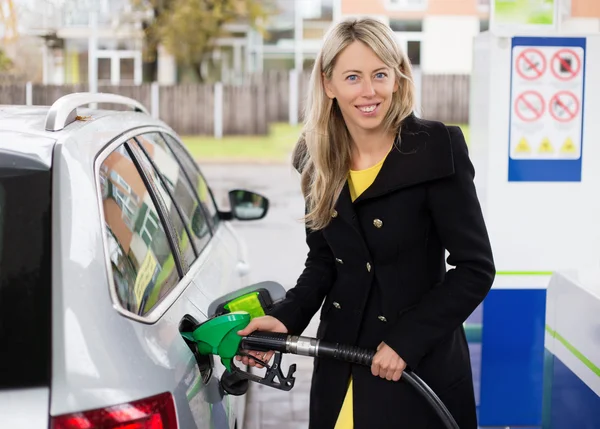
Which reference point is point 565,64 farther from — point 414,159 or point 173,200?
point 414,159

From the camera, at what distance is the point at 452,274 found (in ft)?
7.53

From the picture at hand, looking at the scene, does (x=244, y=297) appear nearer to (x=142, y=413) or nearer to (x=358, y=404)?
(x=358, y=404)

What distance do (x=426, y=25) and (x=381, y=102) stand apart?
84.6ft

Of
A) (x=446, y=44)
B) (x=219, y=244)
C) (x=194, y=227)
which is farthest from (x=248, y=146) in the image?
(x=194, y=227)

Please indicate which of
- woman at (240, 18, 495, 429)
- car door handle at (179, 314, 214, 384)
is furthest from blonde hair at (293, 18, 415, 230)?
car door handle at (179, 314, 214, 384)

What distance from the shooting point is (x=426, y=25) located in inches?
1077

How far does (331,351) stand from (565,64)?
8.27 ft

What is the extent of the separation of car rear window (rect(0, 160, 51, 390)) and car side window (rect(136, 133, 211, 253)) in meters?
1.12

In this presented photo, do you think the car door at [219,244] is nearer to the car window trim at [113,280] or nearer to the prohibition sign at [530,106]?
the car window trim at [113,280]

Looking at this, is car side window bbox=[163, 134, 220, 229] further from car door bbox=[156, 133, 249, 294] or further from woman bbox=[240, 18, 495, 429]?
woman bbox=[240, 18, 495, 429]

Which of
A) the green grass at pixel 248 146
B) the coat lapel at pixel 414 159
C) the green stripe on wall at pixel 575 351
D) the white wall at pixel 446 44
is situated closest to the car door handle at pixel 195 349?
the coat lapel at pixel 414 159

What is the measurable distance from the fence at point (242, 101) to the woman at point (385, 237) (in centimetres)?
2286

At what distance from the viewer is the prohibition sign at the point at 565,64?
4273mm

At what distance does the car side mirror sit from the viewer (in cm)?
438
